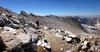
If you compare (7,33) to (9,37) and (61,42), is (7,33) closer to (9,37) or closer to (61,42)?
(9,37)

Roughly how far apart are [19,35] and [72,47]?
47.2 ft

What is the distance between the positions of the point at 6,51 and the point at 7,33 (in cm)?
398

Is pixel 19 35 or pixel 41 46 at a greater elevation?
pixel 19 35

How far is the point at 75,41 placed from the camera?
36.8 metres

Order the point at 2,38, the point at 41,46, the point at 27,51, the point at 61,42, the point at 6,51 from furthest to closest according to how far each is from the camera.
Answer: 1. the point at 61,42
2. the point at 41,46
3. the point at 27,51
4. the point at 2,38
5. the point at 6,51

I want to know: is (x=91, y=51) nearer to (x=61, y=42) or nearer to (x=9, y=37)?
(x=61, y=42)

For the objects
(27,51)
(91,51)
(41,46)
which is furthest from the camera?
(91,51)

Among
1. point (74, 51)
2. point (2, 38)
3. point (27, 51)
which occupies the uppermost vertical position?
Result: point (2, 38)

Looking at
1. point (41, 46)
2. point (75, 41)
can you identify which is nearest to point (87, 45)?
point (75, 41)

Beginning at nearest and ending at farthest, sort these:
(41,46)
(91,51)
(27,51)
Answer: (27,51) < (41,46) < (91,51)

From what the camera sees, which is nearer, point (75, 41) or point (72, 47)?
point (72, 47)

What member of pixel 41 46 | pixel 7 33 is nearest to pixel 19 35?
pixel 7 33

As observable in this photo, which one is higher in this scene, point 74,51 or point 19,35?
point 19,35

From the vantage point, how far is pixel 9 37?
68.4 ft
